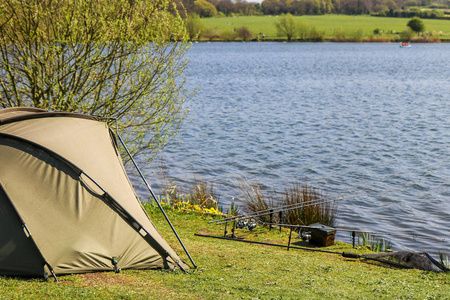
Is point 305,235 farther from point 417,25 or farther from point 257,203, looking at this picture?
point 417,25

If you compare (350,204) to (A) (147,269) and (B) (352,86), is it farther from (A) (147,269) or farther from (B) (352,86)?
(B) (352,86)

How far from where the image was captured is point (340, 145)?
26.6 m

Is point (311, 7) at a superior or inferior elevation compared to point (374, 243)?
superior

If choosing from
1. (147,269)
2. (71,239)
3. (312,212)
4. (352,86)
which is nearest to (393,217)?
(312,212)

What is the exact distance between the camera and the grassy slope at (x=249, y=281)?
288 inches

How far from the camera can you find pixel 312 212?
1480 centimetres

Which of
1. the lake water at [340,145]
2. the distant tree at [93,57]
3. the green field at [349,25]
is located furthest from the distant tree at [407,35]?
the distant tree at [93,57]

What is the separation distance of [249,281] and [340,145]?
1910cm

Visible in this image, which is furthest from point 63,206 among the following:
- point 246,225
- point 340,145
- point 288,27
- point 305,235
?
point 288,27

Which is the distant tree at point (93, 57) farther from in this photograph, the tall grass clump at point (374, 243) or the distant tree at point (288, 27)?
the distant tree at point (288, 27)

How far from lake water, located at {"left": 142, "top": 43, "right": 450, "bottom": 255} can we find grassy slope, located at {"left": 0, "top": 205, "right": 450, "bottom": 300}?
15.1 feet

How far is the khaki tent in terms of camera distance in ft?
25.4

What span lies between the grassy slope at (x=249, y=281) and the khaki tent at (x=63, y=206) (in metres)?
0.29

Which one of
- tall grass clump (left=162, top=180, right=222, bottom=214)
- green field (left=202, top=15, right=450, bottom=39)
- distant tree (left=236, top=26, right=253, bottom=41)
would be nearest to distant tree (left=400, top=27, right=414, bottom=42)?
green field (left=202, top=15, right=450, bottom=39)
